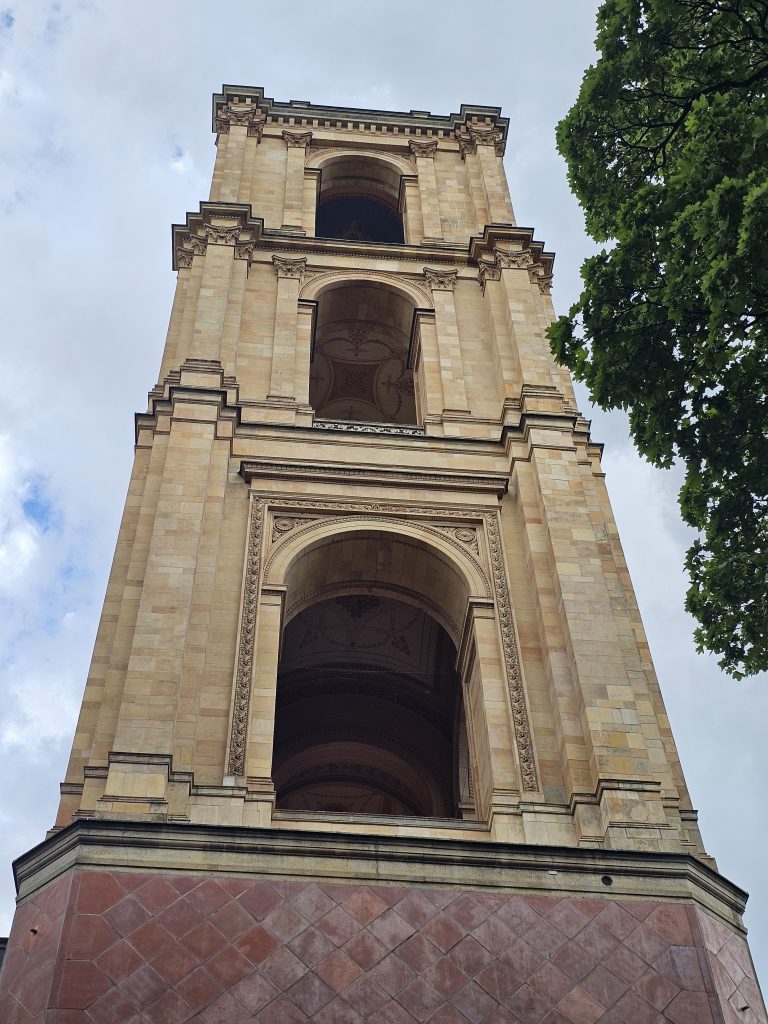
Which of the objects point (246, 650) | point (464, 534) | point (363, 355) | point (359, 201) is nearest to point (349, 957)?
point (246, 650)

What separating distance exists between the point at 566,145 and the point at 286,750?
14.4 meters

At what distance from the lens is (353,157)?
28.6m

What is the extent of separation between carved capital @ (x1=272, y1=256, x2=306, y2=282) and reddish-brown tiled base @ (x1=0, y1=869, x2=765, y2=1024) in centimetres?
1444

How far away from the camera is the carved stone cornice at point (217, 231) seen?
22.9 m

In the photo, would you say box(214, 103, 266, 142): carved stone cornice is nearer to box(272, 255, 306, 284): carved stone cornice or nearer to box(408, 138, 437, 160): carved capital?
box(408, 138, 437, 160): carved capital

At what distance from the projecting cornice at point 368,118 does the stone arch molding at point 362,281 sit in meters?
7.32

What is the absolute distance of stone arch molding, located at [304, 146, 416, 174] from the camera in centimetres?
2789

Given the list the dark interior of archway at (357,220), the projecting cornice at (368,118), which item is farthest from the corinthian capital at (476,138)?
the dark interior of archway at (357,220)

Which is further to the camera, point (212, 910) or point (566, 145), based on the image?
point (566, 145)

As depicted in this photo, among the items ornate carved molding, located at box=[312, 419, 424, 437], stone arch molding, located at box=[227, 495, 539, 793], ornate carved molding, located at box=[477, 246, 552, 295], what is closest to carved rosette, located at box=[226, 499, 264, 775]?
stone arch molding, located at box=[227, 495, 539, 793]

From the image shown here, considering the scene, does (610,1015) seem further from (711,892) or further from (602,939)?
(711,892)

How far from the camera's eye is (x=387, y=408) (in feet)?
88.3

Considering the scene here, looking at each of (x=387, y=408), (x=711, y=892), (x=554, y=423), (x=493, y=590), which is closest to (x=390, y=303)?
(x=387, y=408)

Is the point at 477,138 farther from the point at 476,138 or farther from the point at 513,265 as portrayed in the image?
the point at 513,265
